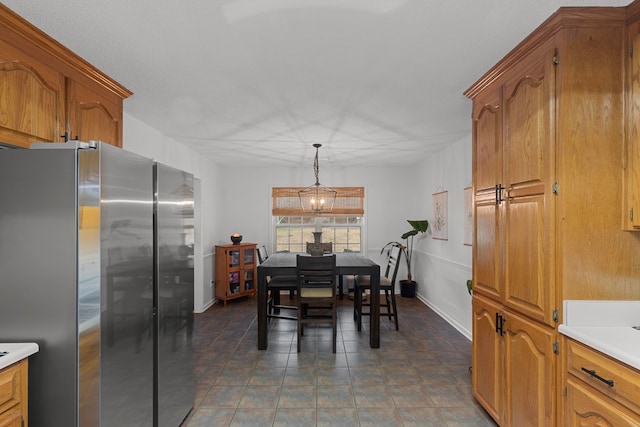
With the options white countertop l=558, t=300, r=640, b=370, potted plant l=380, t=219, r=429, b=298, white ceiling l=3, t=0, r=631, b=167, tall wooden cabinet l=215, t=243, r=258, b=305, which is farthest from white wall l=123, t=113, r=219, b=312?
white countertop l=558, t=300, r=640, b=370

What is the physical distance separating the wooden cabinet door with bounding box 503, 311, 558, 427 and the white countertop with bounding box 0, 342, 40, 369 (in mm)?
2374

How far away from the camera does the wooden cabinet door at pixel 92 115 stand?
2045mm

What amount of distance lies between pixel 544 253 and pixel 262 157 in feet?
13.7

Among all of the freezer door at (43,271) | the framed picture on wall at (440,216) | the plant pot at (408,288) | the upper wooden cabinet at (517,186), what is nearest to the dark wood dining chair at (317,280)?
the upper wooden cabinet at (517,186)

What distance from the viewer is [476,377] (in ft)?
7.89

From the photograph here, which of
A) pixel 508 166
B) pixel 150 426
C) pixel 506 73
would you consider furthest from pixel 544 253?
pixel 150 426

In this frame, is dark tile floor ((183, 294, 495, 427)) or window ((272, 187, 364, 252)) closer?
dark tile floor ((183, 294, 495, 427))

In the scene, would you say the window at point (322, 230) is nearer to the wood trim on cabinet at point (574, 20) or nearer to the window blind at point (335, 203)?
the window blind at point (335, 203)

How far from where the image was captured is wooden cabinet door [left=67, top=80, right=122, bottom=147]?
2.04m

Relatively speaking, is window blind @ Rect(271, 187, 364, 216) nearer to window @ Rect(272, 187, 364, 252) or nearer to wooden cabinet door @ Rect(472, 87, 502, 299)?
window @ Rect(272, 187, 364, 252)

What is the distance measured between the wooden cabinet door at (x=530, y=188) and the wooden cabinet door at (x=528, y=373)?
99 mm

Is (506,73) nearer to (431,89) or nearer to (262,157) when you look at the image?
(431,89)

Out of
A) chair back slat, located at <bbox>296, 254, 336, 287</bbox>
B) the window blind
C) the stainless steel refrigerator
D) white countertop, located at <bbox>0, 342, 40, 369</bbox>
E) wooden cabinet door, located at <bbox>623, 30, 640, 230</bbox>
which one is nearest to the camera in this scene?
white countertop, located at <bbox>0, 342, 40, 369</bbox>

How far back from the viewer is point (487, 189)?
2.20 m
